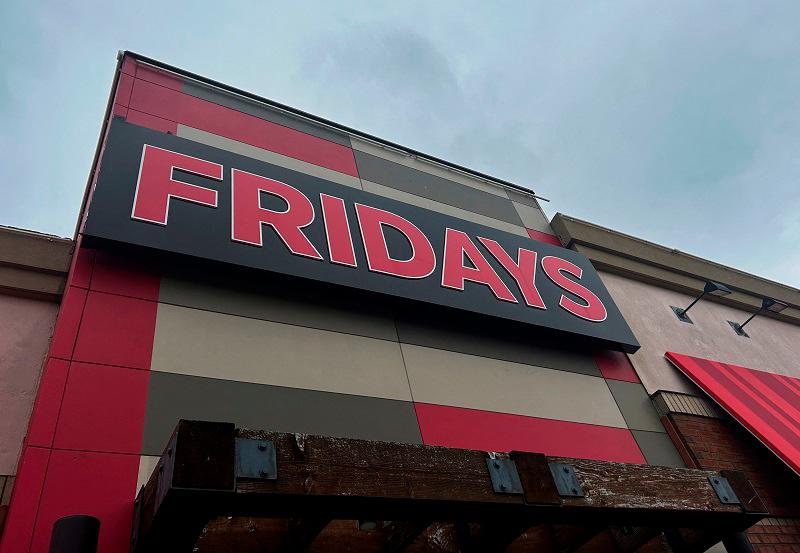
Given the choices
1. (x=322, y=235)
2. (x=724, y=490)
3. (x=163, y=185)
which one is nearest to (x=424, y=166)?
(x=322, y=235)

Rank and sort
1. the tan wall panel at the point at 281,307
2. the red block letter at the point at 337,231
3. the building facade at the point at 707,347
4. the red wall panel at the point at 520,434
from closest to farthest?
the tan wall panel at the point at 281,307
the red wall panel at the point at 520,434
the red block letter at the point at 337,231
the building facade at the point at 707,347

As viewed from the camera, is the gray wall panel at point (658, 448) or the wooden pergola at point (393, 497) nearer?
the wooden pergola at point (393, 497)

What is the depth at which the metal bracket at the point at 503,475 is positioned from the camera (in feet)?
10.5

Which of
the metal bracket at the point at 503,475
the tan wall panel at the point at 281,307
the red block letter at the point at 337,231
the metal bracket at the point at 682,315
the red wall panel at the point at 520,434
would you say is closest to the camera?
the metal bracket at the point at 503,475

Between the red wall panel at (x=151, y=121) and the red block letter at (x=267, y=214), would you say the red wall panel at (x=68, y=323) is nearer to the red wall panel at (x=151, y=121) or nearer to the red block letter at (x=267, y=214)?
the red block letter at (x=267, y=214)

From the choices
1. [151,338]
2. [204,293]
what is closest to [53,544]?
[151,338]

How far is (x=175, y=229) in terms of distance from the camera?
575 centimetres

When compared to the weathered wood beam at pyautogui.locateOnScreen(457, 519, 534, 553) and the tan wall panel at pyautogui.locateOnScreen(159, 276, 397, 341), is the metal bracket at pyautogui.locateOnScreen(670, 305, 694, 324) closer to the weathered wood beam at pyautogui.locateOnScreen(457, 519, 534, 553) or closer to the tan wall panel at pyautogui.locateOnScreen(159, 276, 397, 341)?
the tan wall panel at pyautogui.locateOnScreen(159, 276, 397, 341)

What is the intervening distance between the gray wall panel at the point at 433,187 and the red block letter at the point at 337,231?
2.07 m

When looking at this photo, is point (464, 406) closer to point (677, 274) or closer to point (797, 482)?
point (797, 482)

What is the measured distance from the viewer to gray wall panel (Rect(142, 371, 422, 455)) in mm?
4551

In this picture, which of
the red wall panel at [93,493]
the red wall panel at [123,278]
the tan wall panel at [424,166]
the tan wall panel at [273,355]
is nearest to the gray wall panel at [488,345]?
the tan wall panel at [273,355]

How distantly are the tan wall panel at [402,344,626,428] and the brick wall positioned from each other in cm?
94

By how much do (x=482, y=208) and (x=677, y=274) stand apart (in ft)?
13.4
